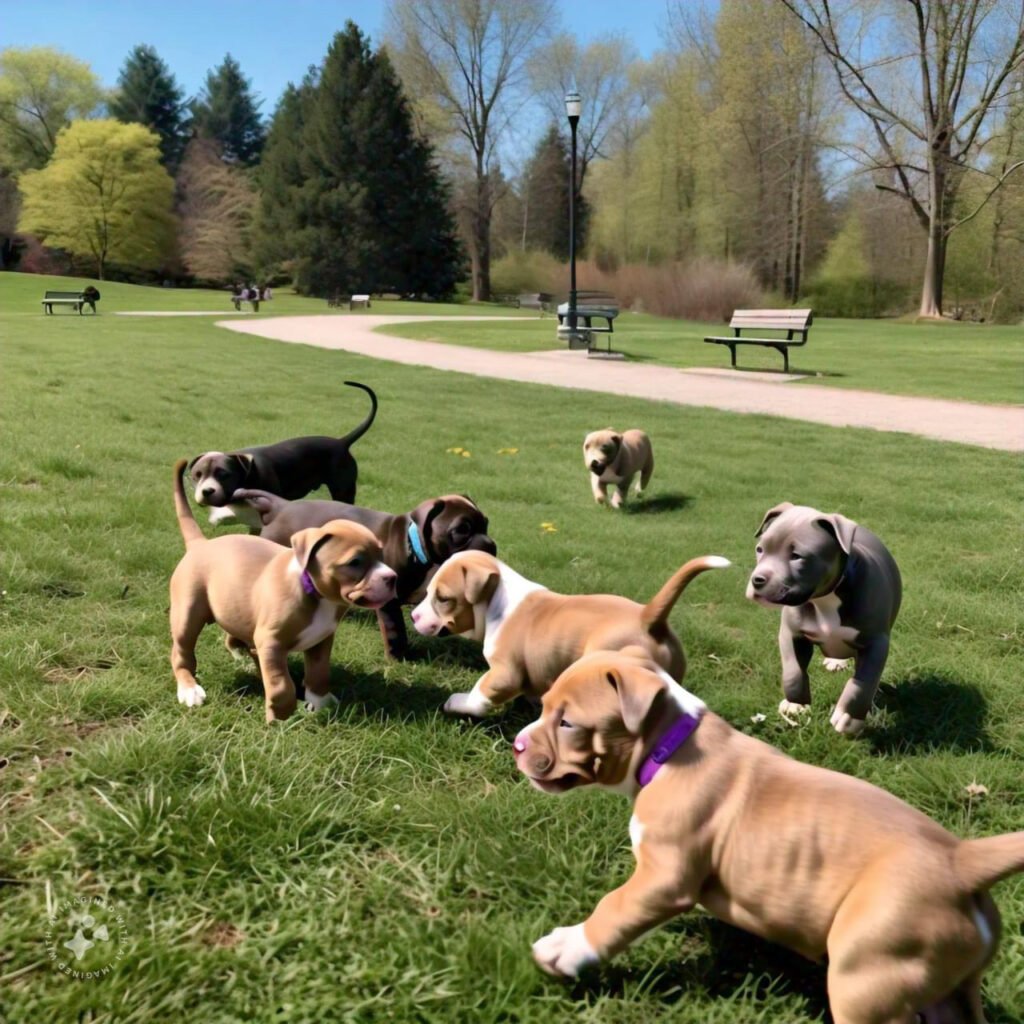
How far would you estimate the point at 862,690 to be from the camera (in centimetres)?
329

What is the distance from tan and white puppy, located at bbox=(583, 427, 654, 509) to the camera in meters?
6.95

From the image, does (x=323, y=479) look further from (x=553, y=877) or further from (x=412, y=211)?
(x=412, y=211)

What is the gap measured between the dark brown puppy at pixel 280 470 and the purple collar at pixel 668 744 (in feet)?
11.8

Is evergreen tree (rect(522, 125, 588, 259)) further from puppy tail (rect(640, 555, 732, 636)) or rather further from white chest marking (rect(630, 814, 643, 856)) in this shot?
white chest marking (rect(630, 814, 643, 856))

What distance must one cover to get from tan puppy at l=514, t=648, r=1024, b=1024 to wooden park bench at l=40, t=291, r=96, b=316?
36.9 metres

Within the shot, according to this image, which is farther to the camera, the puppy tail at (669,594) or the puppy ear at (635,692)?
the puppy tail at (669,594)

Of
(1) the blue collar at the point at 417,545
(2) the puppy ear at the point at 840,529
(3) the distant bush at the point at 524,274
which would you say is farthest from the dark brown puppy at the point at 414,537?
(3) the distant bush at the point at 524,274

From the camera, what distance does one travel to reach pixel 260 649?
325cm

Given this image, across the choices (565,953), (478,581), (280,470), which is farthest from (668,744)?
(280,470)

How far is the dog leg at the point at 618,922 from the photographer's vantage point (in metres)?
2.09

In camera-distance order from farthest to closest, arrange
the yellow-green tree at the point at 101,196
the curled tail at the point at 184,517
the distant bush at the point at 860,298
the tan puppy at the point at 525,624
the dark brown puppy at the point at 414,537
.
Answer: the yellow-green tree at the point at 101,196, the distant bush at the point at 860,298, the dark brown puppy at the point at 414,537, the curled tail at the point at 184,517, the tan puppy at the point at 525,624

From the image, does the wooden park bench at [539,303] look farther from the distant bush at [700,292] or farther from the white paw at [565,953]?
the white paw at [565,953]

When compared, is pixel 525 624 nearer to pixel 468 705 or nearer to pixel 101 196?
pixel 468 705

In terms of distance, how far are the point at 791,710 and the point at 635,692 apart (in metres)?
1.58
